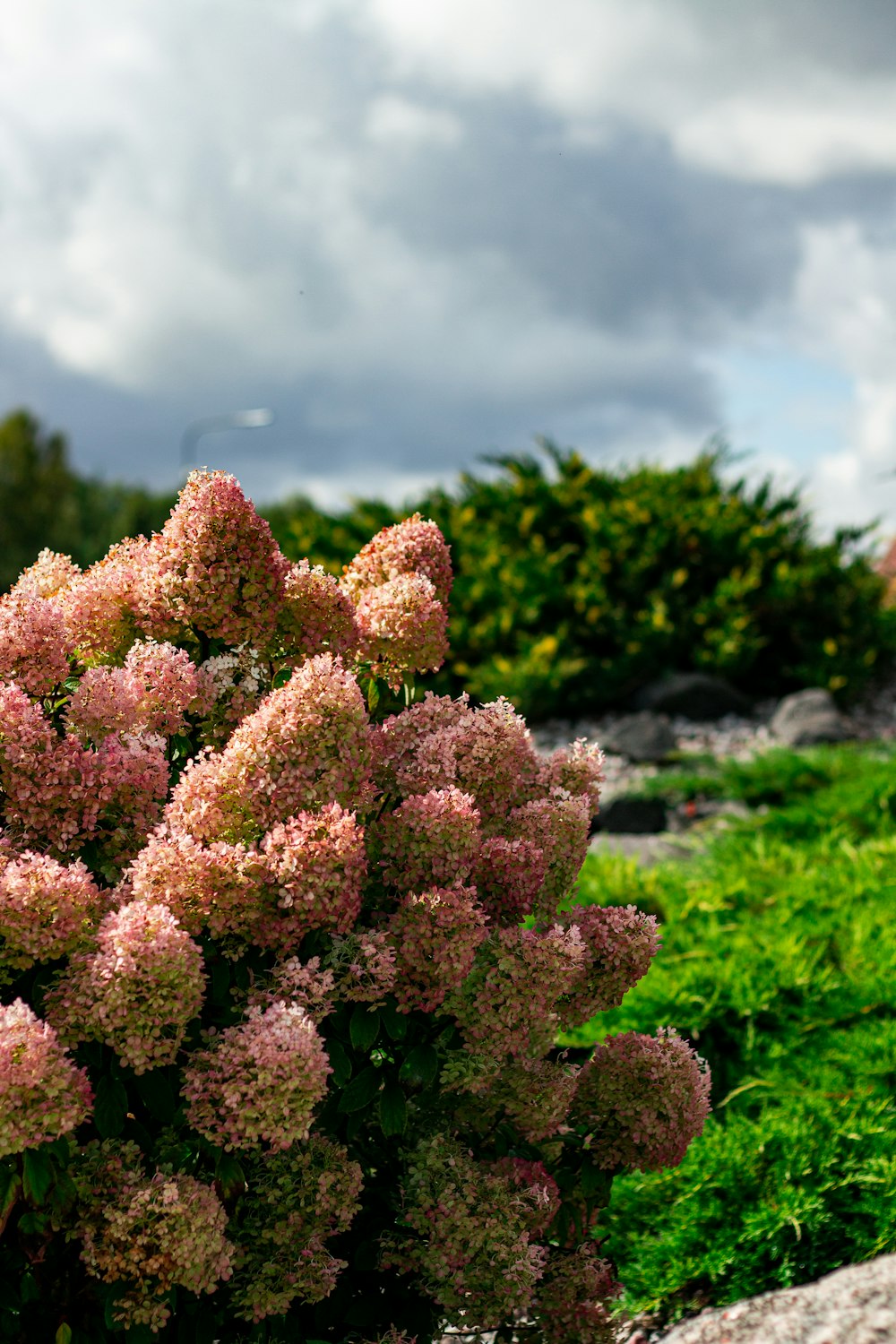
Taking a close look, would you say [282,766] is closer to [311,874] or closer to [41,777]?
[311,874]

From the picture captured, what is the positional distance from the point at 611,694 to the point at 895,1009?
6.31 meters

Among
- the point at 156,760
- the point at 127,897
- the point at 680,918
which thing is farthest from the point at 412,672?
the point at 680,918

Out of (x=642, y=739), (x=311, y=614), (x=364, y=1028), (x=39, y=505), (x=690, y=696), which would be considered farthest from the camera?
(x=39, y=505)

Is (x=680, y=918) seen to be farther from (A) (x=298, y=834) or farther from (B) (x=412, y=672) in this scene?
(A) (x=298, y=834)

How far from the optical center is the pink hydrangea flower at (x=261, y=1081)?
2.09 metres

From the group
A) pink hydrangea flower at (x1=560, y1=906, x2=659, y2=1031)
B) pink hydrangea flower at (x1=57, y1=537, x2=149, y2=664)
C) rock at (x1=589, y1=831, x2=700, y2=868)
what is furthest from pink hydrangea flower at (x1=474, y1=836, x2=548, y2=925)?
rock at (x1=589, y1=831, x2=700, y2=868)

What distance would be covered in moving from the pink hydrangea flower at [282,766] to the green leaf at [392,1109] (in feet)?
1.89

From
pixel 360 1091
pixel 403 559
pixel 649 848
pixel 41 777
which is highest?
pixel 649 848

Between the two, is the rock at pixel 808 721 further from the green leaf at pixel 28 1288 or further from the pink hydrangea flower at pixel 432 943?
the green leaf at pixel 28 1288

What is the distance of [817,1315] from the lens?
275 centimetres

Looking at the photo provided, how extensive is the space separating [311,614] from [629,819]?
597 cm

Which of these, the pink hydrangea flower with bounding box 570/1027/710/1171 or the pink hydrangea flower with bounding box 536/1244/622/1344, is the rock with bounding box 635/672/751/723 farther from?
the pink hydrangea flower with bounding box 536/1244/622/1344

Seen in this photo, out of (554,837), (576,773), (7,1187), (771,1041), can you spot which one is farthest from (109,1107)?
(771,1041)

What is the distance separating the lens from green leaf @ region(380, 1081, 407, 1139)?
2.37 metres
